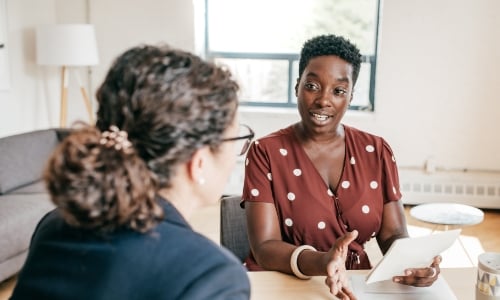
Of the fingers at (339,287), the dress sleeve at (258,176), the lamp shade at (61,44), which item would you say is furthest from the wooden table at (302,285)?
the lamp shade at (61,44)

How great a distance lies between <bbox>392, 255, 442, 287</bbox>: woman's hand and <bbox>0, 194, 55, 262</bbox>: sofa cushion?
1.89m

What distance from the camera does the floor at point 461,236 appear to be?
319 centimetres

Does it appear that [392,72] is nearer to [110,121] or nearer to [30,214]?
[30,214]

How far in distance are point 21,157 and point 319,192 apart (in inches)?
98.0

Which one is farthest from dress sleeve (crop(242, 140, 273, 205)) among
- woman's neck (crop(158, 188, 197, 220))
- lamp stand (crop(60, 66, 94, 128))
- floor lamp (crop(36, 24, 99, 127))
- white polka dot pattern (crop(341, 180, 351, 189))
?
lamp stand (crop(60, 66, 94, 128))

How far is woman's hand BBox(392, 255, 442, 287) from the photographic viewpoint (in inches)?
51.8

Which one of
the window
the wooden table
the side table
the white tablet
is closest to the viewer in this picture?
the white tablet

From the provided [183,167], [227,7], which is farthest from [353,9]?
[183,167]

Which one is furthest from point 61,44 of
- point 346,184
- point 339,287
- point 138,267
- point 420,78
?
point 138,267

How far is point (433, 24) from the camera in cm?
402

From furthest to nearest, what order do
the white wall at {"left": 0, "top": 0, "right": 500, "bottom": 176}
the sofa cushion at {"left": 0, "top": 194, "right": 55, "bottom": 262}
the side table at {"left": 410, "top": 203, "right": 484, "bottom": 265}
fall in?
the white wall at {"left": 0, "top": 0, "right": 500, "bottom": 176}, the side table at {"left": 410, "top": 203, "right": 484, "bottom": 265}, the sofa cushion at {"left": 0, "top": 194, "right": 55, "bottom": 262}

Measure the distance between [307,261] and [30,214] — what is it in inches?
80.8

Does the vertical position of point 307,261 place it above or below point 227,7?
below

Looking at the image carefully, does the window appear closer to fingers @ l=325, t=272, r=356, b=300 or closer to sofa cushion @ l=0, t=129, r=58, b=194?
sofa cushion @ l=0, t=129, r=58, b=194
